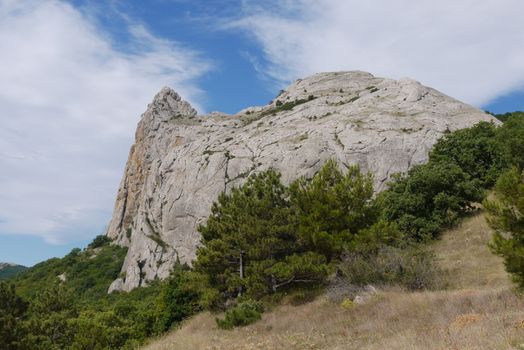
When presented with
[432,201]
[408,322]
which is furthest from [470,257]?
[408,322]

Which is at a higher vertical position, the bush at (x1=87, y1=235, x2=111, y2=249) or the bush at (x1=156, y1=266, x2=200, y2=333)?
the bush at (x1=87, y1=235, x2=111, y2=249)

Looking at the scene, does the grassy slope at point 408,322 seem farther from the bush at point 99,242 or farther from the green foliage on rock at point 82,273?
the bush at point 99,242

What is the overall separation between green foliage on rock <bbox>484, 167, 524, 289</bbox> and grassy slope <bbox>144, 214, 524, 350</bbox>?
1.17 m

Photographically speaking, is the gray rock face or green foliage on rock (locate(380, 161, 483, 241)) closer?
green foliage on rock (locate(380, 161, 483, 241))

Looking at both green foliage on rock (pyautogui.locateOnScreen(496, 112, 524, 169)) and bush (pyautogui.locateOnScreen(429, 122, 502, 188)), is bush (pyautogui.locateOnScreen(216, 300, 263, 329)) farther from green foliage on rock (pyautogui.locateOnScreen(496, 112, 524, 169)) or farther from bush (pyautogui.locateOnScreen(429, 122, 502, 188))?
green foliage on rock (pyautogui.locateOnScreen(496, 112, 524, 169))

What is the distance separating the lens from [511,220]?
41.9ft

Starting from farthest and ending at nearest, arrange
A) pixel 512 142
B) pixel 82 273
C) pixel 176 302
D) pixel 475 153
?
pixel 82 273 → pixel 475 153 → pixel 512 142 → pixel 176 302

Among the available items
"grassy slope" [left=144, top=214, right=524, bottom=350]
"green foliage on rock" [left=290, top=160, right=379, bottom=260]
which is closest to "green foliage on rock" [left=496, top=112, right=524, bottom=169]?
"grassy slope" [left=144, top=214, right=524, bottom=350]

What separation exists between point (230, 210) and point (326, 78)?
71262 millimetres

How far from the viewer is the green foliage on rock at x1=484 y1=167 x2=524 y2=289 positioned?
39.8 ft

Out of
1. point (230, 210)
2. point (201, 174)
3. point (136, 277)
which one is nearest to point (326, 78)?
point (201, 174)

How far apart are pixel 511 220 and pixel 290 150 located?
42.9 meters

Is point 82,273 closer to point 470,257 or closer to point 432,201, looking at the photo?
A: point 432,201

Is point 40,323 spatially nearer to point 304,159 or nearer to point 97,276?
point 304,159
